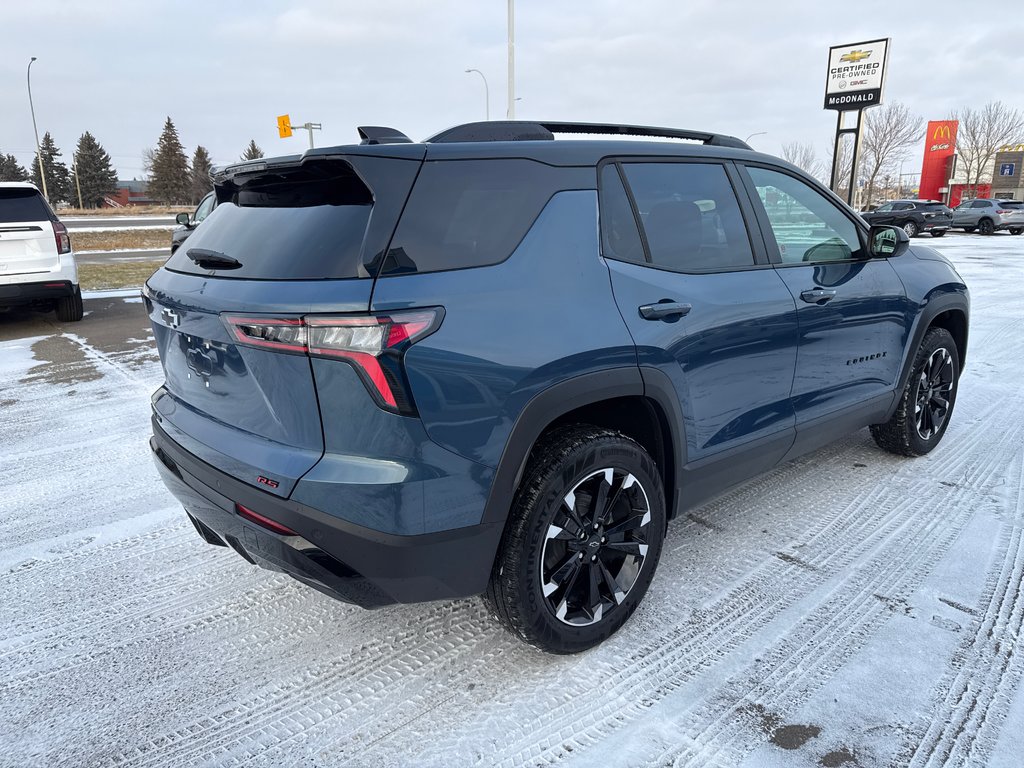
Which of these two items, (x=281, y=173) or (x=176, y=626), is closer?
Answer: (x=281, y=173)

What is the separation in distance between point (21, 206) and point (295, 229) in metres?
7.48

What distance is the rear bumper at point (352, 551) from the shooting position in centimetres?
200

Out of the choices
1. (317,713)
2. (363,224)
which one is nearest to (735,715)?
(317,713)

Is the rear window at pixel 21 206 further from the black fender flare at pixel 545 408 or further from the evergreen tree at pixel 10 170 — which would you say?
the evergreen tree at pixel 10 170

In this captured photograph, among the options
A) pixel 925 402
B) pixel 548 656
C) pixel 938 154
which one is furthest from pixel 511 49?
pixel 938 154

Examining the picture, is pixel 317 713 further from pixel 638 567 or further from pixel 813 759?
pixel 813 759

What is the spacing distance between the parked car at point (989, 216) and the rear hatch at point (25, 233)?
34.1m

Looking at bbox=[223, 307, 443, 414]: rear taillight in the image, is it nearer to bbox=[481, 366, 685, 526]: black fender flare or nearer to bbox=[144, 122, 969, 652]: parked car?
bbox=[144, 122, 969, 652]: parked car

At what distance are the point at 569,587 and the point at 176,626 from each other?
1515 millimetres

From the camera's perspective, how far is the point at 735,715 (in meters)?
2.21

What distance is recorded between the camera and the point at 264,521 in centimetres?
210

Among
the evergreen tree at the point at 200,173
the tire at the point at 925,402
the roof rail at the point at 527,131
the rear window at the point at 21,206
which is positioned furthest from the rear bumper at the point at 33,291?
the evergreen tree at the point at 200,173

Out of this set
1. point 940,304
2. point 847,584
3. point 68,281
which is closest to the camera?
point 847,584

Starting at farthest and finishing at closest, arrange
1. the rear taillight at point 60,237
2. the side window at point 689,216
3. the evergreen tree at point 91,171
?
the evergreen tree at point 91,171
the rear taillight at point 60,237
the side window at point 689,216
